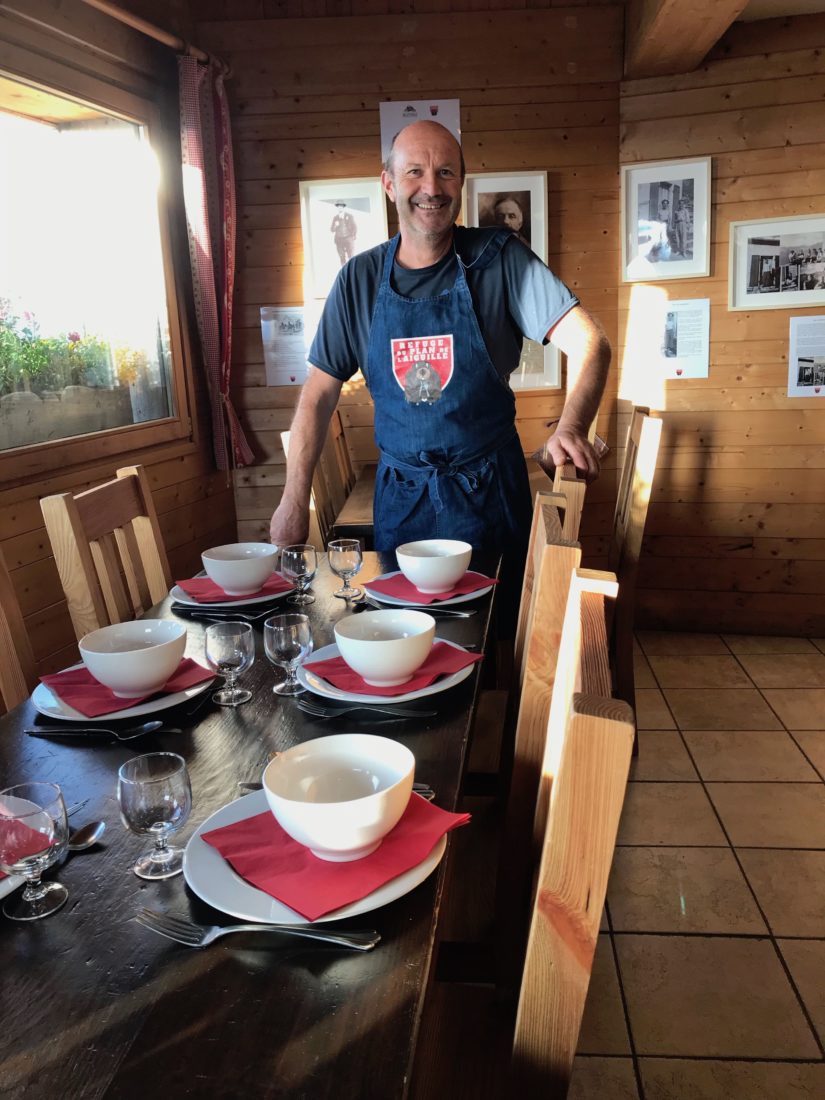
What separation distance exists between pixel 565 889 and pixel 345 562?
1189mm

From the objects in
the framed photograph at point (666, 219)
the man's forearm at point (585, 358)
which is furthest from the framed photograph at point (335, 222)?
the man's forearm at point (585, 358)

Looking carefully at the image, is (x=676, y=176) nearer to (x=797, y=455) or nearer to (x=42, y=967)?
(x=797, y=455)

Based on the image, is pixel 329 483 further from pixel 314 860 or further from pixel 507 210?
pixel 314 860

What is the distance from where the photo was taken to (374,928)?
2.68ft

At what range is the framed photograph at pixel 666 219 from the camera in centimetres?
367

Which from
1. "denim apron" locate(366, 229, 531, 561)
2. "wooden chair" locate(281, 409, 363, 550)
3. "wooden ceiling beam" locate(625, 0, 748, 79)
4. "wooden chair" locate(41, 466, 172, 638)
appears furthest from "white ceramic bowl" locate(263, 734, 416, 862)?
"wooden ceiling beam" locate(625, 0, 748, 79)

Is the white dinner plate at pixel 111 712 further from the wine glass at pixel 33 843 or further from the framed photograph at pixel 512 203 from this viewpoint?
the framed photograph at pixel 512 203

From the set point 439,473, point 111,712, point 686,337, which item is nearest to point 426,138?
point 439,473

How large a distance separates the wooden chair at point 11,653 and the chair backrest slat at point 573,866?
111 centimetres

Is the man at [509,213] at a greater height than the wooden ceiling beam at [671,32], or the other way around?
the wooden ceiling beam at [671,32]

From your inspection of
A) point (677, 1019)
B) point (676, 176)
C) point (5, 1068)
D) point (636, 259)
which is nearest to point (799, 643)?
point (636, 259)

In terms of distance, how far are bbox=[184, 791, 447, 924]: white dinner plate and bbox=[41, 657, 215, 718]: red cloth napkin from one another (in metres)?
0.44

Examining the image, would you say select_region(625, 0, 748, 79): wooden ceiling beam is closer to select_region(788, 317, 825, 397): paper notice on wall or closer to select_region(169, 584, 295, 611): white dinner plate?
select_region(788, 317, 825, 397): paper notice on wall

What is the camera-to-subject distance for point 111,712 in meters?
1.30
